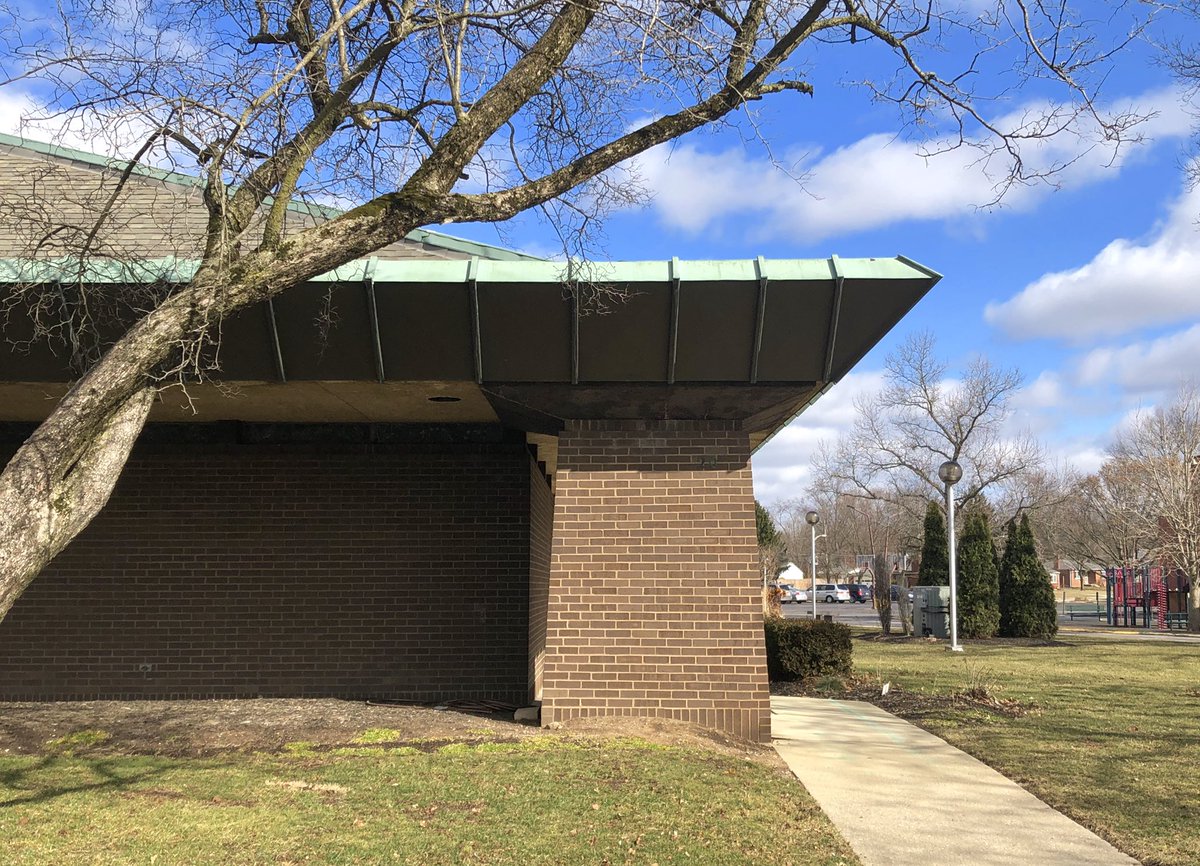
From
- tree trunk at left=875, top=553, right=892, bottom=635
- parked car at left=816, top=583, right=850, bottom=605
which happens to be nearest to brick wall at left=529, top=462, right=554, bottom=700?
tree trunk at left=875, top=553, right=892, bottom=635

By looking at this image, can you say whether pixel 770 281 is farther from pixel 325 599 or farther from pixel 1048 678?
pixel 1048 678

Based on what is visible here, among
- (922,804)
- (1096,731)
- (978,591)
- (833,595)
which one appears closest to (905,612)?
(978,591)

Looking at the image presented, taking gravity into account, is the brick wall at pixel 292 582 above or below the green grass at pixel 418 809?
above

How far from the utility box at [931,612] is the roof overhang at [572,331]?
65.2 feet

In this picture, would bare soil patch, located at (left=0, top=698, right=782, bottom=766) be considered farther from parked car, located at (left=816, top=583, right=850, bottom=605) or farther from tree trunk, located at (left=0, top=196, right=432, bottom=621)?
parked car, located at (left=816, top=583, right=850, bottom=605)

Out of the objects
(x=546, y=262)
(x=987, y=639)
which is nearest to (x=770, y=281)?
(x=546, y=262)

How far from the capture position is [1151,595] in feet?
125

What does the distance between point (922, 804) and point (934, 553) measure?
83.0ft

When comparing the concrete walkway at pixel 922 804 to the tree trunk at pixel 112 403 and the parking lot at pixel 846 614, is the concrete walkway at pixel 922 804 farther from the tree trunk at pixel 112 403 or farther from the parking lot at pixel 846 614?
the parking lot at pixel 846 614

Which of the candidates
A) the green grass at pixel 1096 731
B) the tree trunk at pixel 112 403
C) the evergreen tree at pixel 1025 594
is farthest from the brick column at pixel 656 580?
the evergreen tree at pixel 1025 594

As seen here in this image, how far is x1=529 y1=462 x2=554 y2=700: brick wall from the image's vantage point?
12.3 metres

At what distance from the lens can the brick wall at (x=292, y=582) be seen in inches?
466

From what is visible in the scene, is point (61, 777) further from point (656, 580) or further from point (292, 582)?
point (656, 580)

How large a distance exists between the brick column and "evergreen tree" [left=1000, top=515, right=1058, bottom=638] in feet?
64.7
